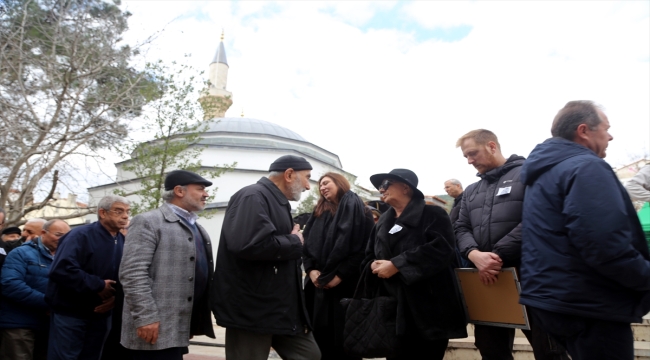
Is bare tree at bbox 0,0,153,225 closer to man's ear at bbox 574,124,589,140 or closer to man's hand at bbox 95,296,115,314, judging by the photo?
man's hand at bbox 95,296,115,314

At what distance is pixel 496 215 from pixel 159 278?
2443 mm

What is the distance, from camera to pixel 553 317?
2332 mm

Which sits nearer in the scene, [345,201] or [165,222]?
[165,222]

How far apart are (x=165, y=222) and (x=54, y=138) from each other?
8.17 m

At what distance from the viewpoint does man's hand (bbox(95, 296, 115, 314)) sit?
162 inches

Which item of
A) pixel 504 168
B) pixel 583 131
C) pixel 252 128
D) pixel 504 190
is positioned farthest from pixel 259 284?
pixel 252 128

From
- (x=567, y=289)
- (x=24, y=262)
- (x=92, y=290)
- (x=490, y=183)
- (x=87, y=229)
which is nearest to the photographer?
(x=567, y=289)

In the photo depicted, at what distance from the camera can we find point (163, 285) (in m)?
3.21

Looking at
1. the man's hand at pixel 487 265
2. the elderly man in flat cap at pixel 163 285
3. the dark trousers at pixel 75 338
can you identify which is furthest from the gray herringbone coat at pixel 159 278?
the man's hand at pixel 487 265

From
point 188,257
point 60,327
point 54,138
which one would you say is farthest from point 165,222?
point 54,138

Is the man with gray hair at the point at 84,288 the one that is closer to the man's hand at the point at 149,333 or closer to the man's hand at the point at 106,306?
the man's hand at the point at 106,306

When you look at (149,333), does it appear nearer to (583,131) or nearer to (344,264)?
(344,264)

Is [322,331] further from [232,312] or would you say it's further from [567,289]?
[567,289]

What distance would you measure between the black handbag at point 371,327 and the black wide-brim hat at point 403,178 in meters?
0.89
